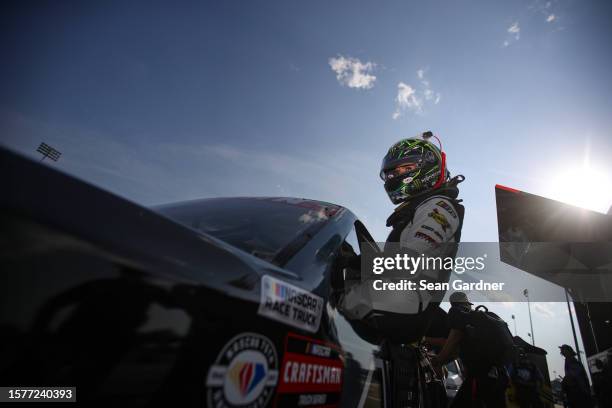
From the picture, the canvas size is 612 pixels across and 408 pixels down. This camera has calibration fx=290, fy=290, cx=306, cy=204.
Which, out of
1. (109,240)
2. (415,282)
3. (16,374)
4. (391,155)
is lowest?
(16,374)

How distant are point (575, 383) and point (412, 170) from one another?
7092 mm

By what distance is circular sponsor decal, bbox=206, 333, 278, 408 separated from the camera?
63 centimetres

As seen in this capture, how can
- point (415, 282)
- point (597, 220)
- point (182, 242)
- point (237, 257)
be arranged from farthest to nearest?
point (597, 220) < point (415, 282) < point (237, 257) < point (182, 242)

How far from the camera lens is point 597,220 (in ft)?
27.3

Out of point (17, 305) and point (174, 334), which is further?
point (174, 334)

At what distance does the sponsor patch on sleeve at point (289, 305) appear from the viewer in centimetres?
79

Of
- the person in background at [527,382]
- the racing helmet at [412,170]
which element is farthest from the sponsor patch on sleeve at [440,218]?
the person in background at [527,382]

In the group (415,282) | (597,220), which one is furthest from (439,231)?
(597,220)

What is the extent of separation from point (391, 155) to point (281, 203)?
5.76 feet

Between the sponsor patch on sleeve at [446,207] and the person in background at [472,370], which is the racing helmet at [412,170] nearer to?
the sponsor patch on sleeve at [446,207]

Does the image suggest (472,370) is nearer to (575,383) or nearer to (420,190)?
(420,190)

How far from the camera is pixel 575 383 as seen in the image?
620 cm

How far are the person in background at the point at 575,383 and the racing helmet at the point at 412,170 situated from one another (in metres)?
6.65

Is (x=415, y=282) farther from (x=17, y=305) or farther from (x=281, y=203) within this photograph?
(x=17, y=305)
